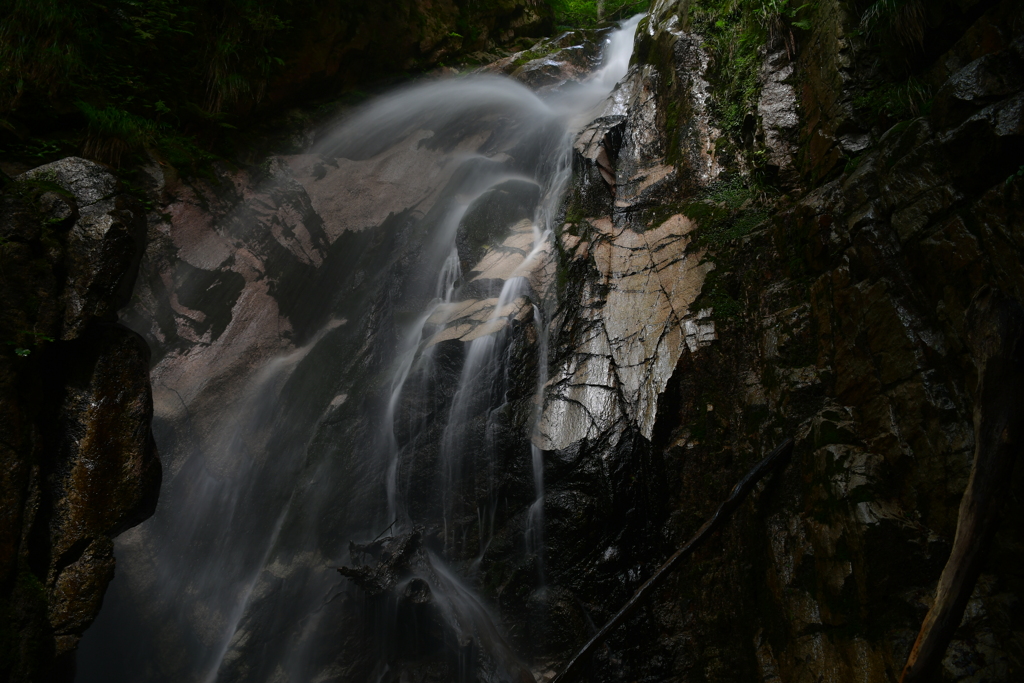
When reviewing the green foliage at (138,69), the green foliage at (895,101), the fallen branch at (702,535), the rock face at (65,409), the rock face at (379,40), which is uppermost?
the rock face at (379,40)

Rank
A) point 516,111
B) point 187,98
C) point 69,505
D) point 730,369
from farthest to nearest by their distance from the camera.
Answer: point 516,111 < point 187,98 < point 730,369 < point 69,505

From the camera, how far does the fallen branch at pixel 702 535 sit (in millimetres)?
3756

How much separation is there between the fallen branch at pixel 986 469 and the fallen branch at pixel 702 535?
66.6 inches

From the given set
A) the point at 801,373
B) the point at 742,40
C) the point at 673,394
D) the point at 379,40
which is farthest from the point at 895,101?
the point at 379,40

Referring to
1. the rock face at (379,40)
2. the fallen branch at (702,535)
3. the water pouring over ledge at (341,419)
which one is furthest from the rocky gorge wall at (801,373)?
the rock face at (379,40)

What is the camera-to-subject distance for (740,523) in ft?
13.0

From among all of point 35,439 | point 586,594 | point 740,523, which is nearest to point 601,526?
point 586,594

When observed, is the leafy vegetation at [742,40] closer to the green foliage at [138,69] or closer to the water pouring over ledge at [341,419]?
the water pouring over ledge at [341,419]

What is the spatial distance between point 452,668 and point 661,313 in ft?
14.3

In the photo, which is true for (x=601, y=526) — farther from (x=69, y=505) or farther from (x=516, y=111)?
(x=516, y=111)

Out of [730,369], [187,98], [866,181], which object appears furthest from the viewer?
[187,98]

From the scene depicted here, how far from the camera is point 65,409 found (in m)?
4.38

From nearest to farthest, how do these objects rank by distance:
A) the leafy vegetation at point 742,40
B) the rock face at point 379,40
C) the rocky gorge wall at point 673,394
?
the rocky gorge wall at point 673,394 → the leafy vegetation at point 742,40 → the rock face at point 379,40

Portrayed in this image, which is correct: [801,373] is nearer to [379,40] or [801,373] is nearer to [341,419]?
[341,419]
